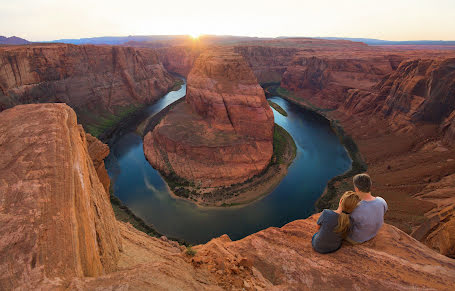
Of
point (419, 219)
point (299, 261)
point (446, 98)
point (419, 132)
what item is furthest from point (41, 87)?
point (446, 98)

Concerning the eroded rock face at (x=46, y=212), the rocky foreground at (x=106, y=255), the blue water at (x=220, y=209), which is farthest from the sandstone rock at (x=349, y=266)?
the blue water at (x=220, y=209)

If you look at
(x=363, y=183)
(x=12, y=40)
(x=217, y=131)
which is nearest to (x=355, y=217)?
(x=363, y=183)

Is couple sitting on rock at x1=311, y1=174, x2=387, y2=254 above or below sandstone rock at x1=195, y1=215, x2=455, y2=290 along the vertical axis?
above

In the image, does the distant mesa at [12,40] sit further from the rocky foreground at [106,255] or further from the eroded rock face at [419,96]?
the eroded rock face at [419,96]

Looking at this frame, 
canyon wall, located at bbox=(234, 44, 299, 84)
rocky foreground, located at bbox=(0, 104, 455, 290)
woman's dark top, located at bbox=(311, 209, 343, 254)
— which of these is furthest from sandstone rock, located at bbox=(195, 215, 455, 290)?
canyon wall, located at bbox=(234, 44, 299, 84)

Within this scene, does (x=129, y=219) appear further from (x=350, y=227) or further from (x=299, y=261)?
(x=350, y=227)

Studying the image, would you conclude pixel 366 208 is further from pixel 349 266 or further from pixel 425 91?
pixel 425 91

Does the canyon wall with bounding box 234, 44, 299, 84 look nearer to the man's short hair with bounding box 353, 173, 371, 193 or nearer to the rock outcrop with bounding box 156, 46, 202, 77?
the rock outcrop with bounding box 156, 46, 202, 77
